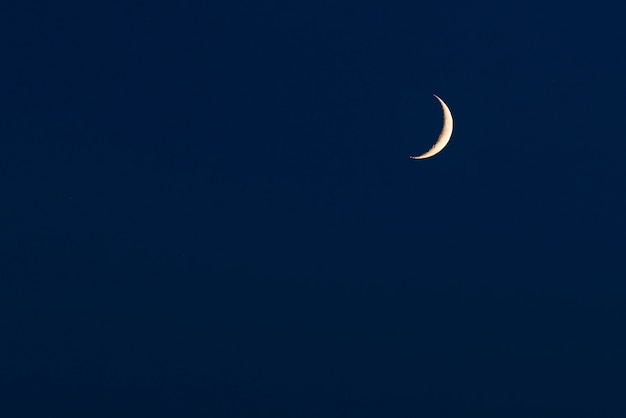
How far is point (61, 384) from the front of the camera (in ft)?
9.04

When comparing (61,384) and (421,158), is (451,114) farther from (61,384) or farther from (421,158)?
(61,384)

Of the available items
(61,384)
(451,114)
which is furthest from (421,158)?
(61,384)

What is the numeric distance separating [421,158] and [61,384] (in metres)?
2.30

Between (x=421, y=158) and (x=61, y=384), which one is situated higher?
(x=421, y=158)

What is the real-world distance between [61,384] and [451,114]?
2577 millimetres

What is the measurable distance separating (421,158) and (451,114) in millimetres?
300

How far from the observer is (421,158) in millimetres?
2818

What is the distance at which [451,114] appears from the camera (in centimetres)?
284

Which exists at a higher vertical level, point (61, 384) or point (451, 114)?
point (451, 114)

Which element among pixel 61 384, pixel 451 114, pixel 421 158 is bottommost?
pixel 61 384

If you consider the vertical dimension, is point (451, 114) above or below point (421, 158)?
above
